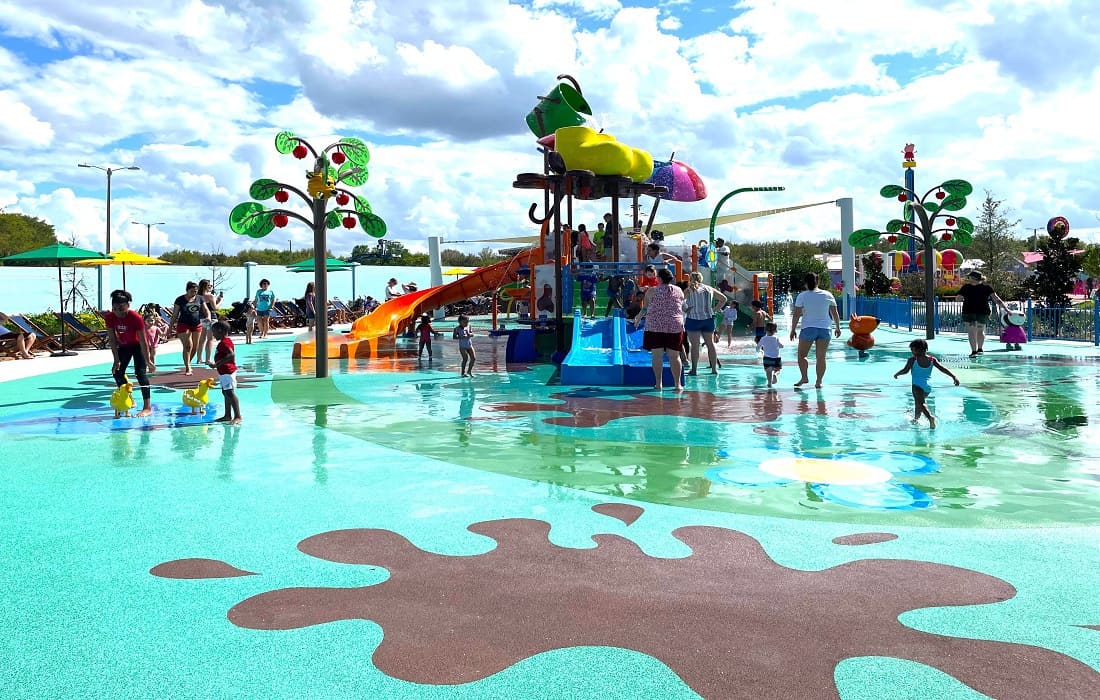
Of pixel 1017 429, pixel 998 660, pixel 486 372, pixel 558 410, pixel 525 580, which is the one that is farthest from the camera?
pixel 486 372

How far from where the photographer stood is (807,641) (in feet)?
11.2

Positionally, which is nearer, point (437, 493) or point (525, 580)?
point (525, 580)

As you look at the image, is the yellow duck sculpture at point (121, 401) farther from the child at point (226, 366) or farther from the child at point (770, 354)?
the child at point (770, 354)

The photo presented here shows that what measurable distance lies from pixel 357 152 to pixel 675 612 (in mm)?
12089

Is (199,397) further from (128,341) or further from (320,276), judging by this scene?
(320,276)

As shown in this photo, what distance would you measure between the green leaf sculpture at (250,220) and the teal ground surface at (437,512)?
3711 mm

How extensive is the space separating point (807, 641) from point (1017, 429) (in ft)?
19.3

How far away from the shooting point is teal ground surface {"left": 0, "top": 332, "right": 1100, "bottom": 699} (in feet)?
10.6

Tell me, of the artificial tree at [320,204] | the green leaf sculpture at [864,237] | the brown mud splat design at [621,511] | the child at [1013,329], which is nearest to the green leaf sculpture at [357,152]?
the artificial tree at [320,204]

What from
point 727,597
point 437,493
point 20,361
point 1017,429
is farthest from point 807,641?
point 20,361

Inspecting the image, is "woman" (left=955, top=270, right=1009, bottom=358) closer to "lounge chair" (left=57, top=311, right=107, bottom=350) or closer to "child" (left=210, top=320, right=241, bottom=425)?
"child" (left=210, top=320, right=241, bottom=425)

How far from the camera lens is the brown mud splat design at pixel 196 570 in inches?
167

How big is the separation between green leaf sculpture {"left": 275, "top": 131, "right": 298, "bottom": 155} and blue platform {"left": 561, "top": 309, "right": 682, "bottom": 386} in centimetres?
549

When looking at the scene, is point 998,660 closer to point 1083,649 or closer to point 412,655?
point 1083,649
